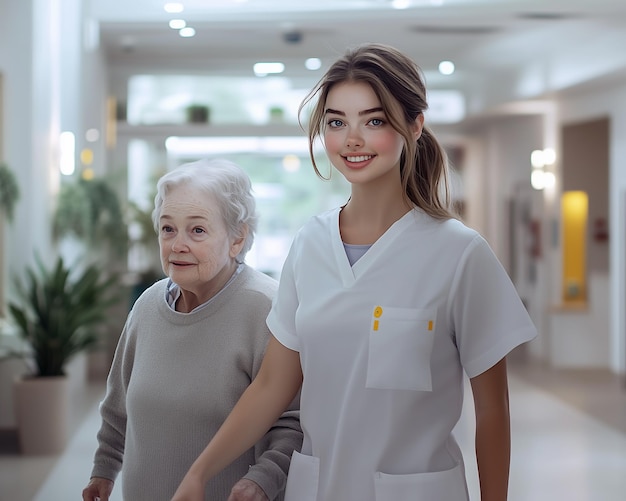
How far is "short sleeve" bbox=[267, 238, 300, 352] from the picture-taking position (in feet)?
5.35

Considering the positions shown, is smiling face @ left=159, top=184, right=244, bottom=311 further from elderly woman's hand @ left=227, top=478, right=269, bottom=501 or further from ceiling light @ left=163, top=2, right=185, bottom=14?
ceiling light @ left=163, top=2, right=185, bottom=14

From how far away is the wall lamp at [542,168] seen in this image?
11.5 m

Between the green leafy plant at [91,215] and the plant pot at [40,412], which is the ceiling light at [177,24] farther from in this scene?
the plant pot at [40,412]

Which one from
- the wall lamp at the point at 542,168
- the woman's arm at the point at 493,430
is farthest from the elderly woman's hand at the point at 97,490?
the wall lamp at the point at 542,168

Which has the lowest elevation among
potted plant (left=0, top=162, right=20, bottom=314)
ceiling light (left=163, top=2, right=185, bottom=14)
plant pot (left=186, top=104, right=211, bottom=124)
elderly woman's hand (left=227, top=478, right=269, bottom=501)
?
elderly woman's hand (left=227, top=478, right=269, bottom=501)

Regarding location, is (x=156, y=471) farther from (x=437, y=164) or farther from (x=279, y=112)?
(x=279, y=112)

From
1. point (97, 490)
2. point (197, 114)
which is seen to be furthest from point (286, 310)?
point (197, 114)

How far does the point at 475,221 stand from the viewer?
1340 cm

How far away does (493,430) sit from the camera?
156cm

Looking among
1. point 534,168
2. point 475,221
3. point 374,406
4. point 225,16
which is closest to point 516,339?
point 374,406

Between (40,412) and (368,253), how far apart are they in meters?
5.05

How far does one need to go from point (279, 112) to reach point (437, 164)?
31.3 ft

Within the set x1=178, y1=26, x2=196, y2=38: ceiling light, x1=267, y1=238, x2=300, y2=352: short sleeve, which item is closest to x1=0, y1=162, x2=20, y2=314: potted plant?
x1=178, y1=26, x2=196, y2=38: ceiling light

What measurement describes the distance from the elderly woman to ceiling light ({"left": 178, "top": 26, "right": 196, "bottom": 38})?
23.0 feet
